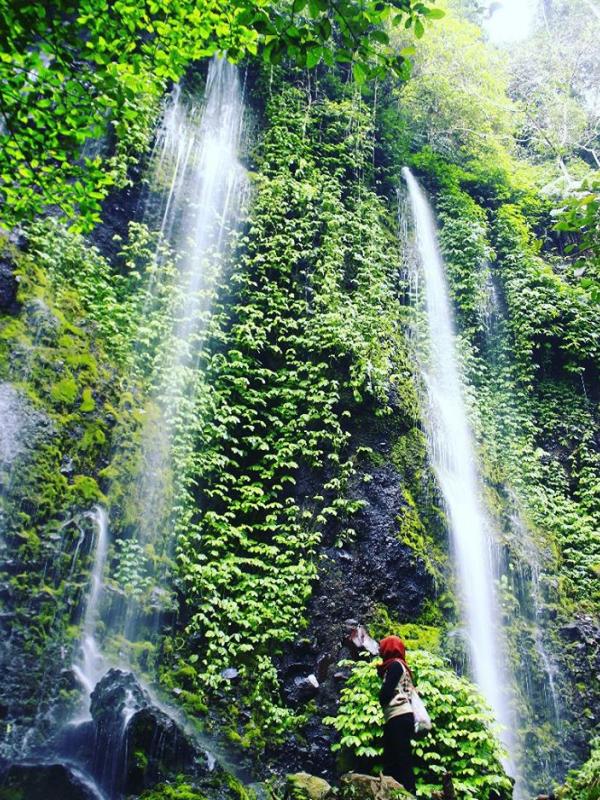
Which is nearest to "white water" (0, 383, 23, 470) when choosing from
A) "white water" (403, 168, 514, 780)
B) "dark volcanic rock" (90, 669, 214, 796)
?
"dark volcanic rock" (90, 669, 214, 796)

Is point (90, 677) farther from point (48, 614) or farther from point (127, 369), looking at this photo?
point (127, 369)

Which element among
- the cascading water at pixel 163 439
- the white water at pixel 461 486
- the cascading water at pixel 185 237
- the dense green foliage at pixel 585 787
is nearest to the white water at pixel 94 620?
the cascading water at pixel 163 439

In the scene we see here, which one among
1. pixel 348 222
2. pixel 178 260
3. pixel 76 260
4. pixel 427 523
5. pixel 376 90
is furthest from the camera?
pixel 376 90

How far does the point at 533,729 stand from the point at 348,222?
9.13 metres

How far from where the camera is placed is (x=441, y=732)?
16.1 feet

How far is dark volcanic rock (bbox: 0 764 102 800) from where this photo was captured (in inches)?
175

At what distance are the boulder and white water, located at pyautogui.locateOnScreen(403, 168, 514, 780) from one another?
1322 mm

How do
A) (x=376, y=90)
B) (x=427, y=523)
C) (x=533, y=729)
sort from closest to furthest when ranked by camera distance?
1. (x=533, y=729)
2. (x=427, y=523)
3. (x=376, y=90)

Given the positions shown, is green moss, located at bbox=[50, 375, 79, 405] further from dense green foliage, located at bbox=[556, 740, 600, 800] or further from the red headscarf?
dense green foliage, located at bbox=[556, 740, 600, 800]

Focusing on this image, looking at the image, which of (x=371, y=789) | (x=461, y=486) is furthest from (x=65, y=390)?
(x=461, y=486)

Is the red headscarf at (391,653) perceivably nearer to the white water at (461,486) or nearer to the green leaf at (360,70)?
the white water at (461,486)

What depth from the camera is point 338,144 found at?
12.9m

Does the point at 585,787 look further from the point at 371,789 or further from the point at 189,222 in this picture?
the point at 189,222

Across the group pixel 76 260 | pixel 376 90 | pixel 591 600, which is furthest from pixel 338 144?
pixel 591 600
